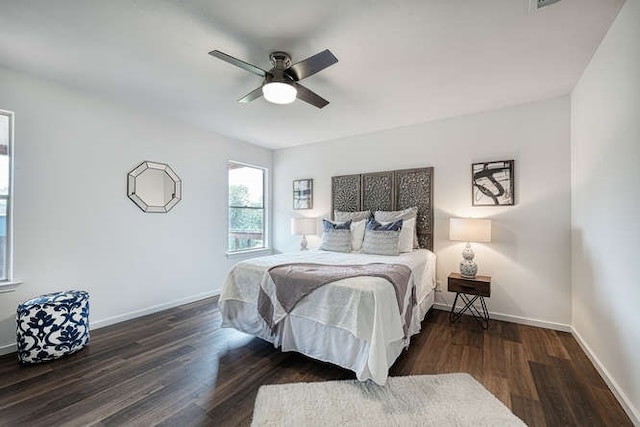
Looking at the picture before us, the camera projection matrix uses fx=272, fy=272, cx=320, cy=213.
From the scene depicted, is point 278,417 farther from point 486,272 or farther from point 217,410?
point 486,272

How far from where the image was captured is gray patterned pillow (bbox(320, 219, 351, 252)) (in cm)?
373

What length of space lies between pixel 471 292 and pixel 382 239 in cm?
112

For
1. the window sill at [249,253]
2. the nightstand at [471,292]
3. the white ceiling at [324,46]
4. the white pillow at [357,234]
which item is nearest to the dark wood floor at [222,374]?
the nightstand at [471,292]

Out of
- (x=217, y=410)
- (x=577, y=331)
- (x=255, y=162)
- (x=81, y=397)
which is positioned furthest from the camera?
(x=255, y=162)

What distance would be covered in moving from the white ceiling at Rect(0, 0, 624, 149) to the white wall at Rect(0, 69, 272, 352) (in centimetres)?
32

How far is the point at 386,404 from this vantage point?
70.4 inches

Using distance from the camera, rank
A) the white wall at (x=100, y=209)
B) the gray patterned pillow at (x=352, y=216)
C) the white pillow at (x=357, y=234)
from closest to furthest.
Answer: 1. the white wall at (x=100, y=209)
2. the white pillow at (x=357, y=234)
3. the gray patterned pillow at (x=352, y=216)

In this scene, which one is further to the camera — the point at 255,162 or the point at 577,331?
the point at 255,162

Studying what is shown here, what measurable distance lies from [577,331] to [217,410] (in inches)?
135

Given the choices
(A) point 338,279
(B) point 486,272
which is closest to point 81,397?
(A) point 338,279

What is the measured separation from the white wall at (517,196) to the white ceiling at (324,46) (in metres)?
0.32

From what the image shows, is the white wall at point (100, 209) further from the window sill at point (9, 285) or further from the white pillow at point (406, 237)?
the white pillow at point (406, 237)

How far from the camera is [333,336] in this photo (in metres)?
2.16

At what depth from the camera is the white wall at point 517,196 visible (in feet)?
9.86
